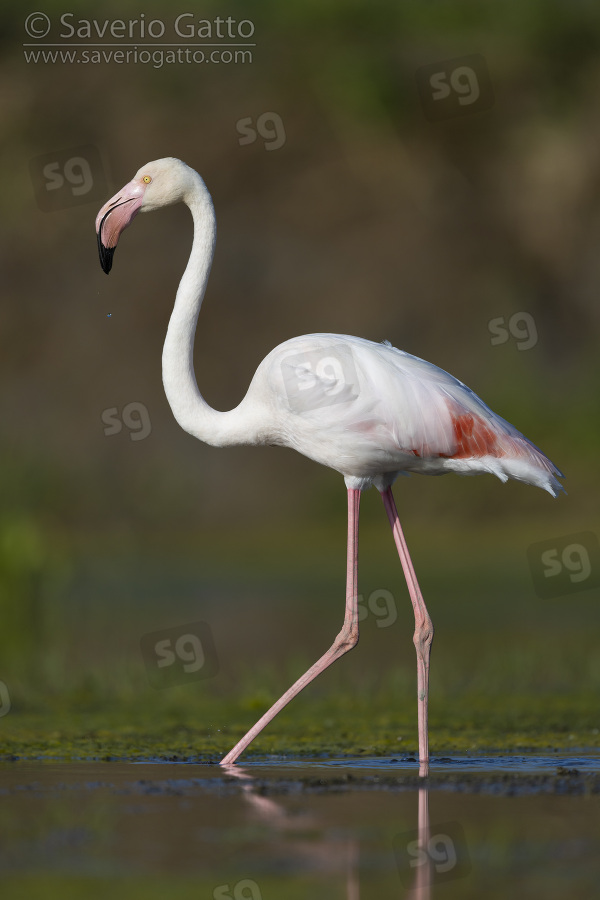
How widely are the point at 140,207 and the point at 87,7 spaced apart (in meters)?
13.8

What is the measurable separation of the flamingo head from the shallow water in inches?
86.5

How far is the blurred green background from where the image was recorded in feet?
37.3

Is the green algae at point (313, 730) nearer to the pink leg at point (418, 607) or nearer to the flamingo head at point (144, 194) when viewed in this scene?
the pink leg at point (418, 607)

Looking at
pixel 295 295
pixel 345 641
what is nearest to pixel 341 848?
pixel 345 641

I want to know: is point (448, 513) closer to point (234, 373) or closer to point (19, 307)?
point (234, 373)

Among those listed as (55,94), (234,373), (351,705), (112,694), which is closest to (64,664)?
(112,694)

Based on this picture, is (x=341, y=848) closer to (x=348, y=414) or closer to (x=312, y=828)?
(x=312, y=828)

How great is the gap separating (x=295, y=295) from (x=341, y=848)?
46.4 ft

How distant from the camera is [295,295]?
1800cm

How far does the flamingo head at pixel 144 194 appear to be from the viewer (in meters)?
6.43

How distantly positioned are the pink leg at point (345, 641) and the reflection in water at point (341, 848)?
87 centimetres

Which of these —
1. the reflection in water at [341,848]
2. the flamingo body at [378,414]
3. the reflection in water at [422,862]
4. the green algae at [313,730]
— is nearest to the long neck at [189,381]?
the flamingo body at [378,414]

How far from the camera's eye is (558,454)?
15.0m

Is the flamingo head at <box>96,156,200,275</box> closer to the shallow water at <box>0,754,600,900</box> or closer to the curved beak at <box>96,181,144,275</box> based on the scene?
the curved beak at <box>96,181,144,275</box>
